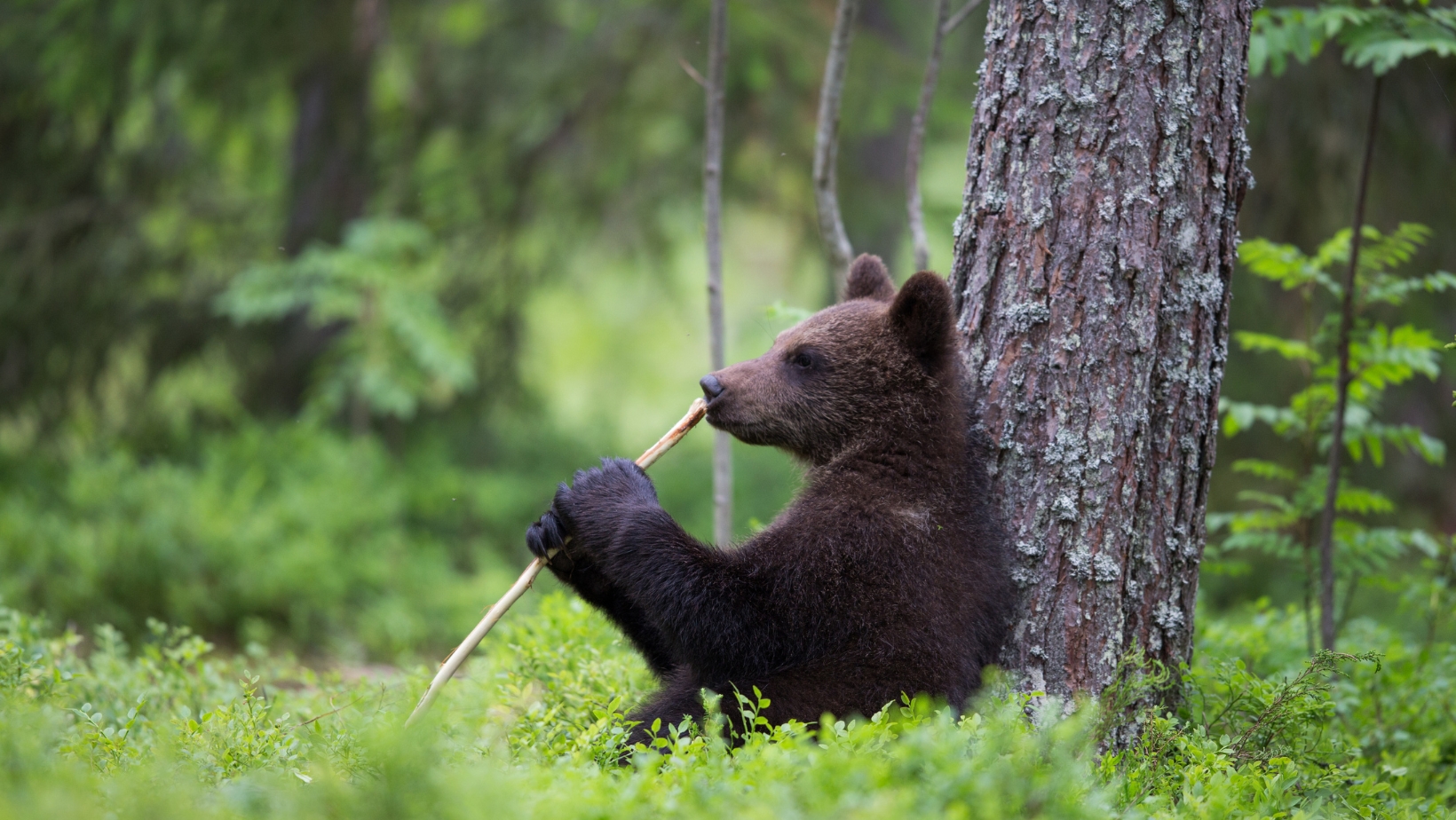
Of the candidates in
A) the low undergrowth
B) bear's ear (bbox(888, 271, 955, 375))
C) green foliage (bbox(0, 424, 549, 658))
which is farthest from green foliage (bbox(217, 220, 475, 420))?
bear's ear (bbox(888, 271, 955, 375))

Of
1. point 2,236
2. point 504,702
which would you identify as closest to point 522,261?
point 2,236

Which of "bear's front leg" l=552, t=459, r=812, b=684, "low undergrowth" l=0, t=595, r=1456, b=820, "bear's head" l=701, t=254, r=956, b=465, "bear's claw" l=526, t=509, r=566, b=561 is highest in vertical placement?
"bear's head" l=701, t=254, r=956, b=465

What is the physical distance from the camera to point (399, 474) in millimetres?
11172

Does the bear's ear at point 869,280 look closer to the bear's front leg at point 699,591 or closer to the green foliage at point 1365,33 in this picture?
the bear's front leg at point 699,591

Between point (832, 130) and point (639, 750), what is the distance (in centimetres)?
330

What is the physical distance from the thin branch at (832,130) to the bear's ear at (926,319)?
4.54 feet

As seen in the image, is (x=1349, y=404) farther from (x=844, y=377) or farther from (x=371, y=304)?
(x=371, y=304)

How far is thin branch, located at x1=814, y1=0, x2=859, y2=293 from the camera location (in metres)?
5.29

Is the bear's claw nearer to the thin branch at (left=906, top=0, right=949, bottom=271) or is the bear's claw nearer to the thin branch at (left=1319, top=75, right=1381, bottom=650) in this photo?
the thin branch at (left=906, top=0, right=949, bottom=271)

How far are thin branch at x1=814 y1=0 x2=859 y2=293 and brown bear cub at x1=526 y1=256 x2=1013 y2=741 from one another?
134cm

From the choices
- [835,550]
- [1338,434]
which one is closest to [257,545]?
[835,550]

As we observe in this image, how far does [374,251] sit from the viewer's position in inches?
383

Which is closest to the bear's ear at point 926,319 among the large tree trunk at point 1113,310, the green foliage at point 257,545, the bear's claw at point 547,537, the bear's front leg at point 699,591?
the large tree trunk at point 1113,310

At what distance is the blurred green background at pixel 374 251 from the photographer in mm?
8789
